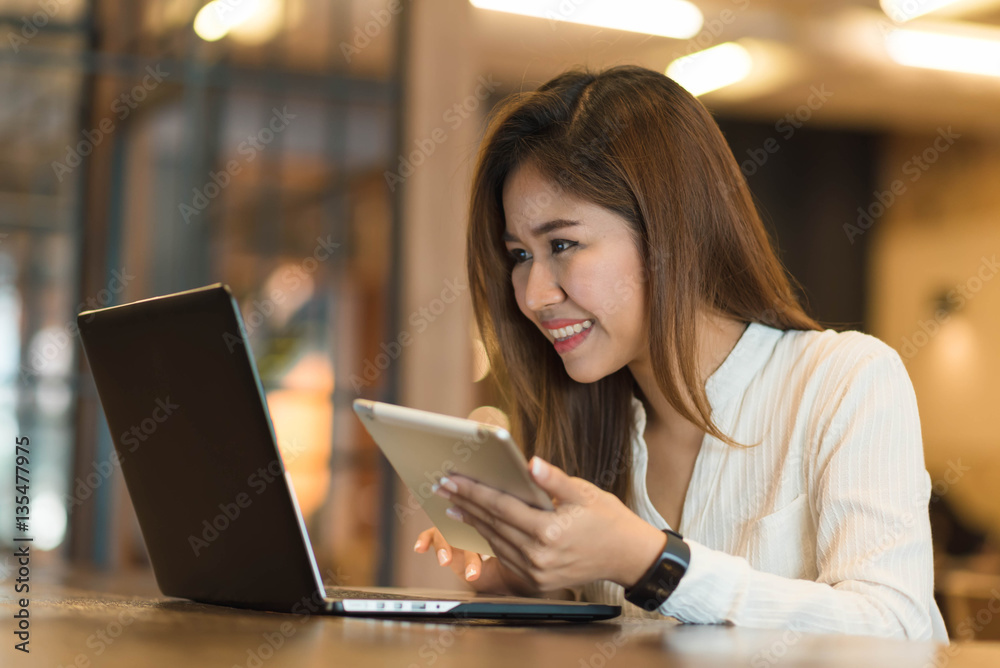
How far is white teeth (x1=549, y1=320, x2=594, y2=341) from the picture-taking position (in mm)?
1430

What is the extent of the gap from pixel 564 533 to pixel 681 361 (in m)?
0.51

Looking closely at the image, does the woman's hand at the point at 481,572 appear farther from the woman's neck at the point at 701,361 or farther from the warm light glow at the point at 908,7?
the warm light glow at the point at 908,7

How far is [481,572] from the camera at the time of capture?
139 centimetres

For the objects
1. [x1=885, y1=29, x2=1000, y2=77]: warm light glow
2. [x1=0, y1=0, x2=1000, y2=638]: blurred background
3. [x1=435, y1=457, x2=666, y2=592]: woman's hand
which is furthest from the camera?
[x1=885, y1=29, x2=1000, y2=77]: warm light glow

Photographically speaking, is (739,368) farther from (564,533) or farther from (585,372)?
(564,533)

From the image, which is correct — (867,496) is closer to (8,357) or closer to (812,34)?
(8,357)

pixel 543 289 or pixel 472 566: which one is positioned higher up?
pixel 543 289

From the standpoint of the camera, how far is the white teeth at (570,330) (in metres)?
1.43

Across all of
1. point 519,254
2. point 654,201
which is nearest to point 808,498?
point 654,201

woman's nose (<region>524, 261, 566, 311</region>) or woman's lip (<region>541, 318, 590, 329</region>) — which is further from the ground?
woman's nose (<region>524, 261, 566, 311</region>)

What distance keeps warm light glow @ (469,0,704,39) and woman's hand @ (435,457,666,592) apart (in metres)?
3.98

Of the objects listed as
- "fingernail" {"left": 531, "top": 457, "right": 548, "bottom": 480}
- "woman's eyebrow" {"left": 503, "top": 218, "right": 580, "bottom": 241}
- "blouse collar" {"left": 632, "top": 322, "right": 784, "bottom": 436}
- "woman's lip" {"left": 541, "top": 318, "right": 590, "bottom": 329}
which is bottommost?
"fingernail" {"left": 531, "top": 457, "right": 548, "bottom": 480}

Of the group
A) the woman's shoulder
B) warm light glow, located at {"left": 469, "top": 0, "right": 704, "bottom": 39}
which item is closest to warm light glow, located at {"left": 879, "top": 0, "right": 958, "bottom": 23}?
warm light glow, located at {"left": 469, "top": 0, "right": 704, "bottom": 39}

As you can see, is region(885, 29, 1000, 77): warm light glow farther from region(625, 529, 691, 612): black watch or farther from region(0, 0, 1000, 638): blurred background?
region(625, 529, 691, 612): black watch
